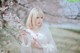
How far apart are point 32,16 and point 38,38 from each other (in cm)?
18

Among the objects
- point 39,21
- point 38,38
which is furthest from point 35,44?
point 39,21

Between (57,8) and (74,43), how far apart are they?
310 mm

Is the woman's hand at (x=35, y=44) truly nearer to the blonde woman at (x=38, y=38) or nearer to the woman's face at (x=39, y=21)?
the blonde woman at (x=38, y=38)

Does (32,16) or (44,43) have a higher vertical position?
(32,16)

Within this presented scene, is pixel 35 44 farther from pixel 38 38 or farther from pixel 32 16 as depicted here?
pixel 32 16

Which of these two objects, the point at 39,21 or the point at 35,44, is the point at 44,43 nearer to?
the point at 35,44

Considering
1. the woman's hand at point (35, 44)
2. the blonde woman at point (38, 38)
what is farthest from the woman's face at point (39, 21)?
the woman's hand at point (35, 44)

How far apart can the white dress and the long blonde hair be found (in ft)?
0.28

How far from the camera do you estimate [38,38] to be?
68.7 inches

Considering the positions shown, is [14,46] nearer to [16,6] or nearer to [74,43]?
[16,6]

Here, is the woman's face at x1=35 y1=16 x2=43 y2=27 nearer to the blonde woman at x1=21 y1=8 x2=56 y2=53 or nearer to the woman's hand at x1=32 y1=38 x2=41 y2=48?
the blonde woman at x1=21 y1=8 x2=56 y2=53

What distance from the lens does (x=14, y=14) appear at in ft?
5.85

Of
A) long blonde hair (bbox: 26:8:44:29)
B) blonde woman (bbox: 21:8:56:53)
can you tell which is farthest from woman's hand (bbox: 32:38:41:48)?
long blonde hair (bbox: 26:8:44:29)

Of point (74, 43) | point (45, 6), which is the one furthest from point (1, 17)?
point (74, 43)
